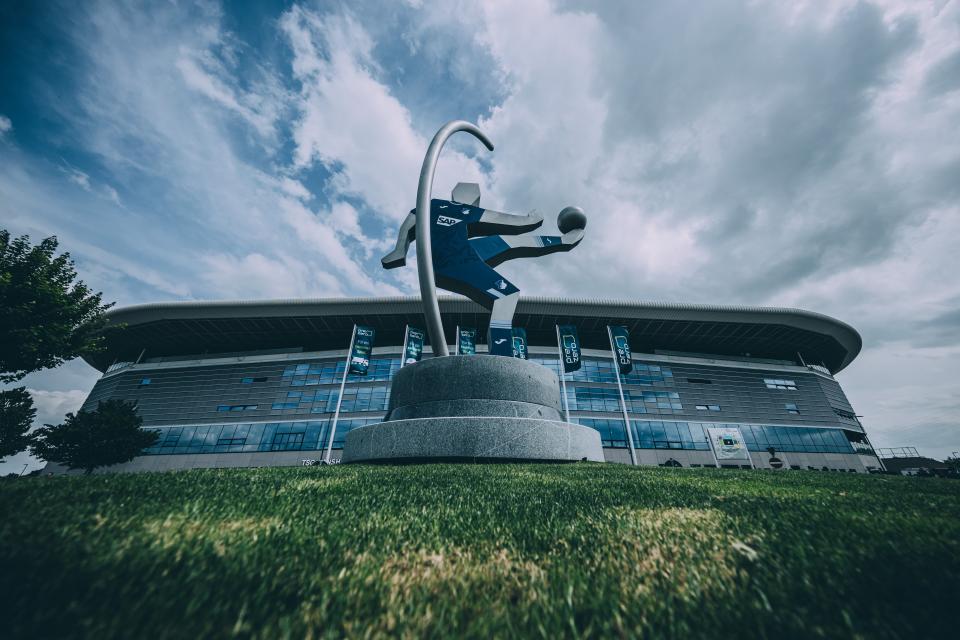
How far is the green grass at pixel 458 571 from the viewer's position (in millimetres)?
1187

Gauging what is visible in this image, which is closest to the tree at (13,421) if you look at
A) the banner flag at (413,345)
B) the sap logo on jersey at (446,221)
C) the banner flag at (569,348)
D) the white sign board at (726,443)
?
the banner flag at (413,345)

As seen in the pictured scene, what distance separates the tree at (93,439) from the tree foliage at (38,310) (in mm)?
11737

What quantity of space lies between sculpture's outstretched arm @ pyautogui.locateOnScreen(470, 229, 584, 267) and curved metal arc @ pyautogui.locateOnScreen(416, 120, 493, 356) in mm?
2101

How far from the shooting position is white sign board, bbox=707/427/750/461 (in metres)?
22.4

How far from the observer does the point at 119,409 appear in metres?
24.3

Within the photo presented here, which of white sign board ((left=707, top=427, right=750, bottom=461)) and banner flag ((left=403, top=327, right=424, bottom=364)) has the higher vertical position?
banner flag ((left=403, top=327, right=424, bottom=364))

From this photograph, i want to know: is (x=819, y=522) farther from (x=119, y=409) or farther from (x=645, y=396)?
(x=645, y=396)

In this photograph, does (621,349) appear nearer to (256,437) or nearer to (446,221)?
(446,221)

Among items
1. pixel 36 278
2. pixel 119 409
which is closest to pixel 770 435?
pixel 36 278

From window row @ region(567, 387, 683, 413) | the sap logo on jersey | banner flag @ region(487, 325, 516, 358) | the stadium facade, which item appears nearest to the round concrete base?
banner flag @ region(487, 325, 516, 358)

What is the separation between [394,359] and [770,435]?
41158 millimetres

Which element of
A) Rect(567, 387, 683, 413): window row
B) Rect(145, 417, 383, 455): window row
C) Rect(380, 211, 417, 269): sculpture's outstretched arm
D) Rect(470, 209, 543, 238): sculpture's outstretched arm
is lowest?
Rect(145, 417, 383, 455): window row

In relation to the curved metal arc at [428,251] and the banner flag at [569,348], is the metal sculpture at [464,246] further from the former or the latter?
the banner flag at [569,348]

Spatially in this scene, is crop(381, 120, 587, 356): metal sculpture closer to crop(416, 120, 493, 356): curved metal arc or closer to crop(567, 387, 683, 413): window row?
crop(416, 120, 493, 356): curved metal arc
